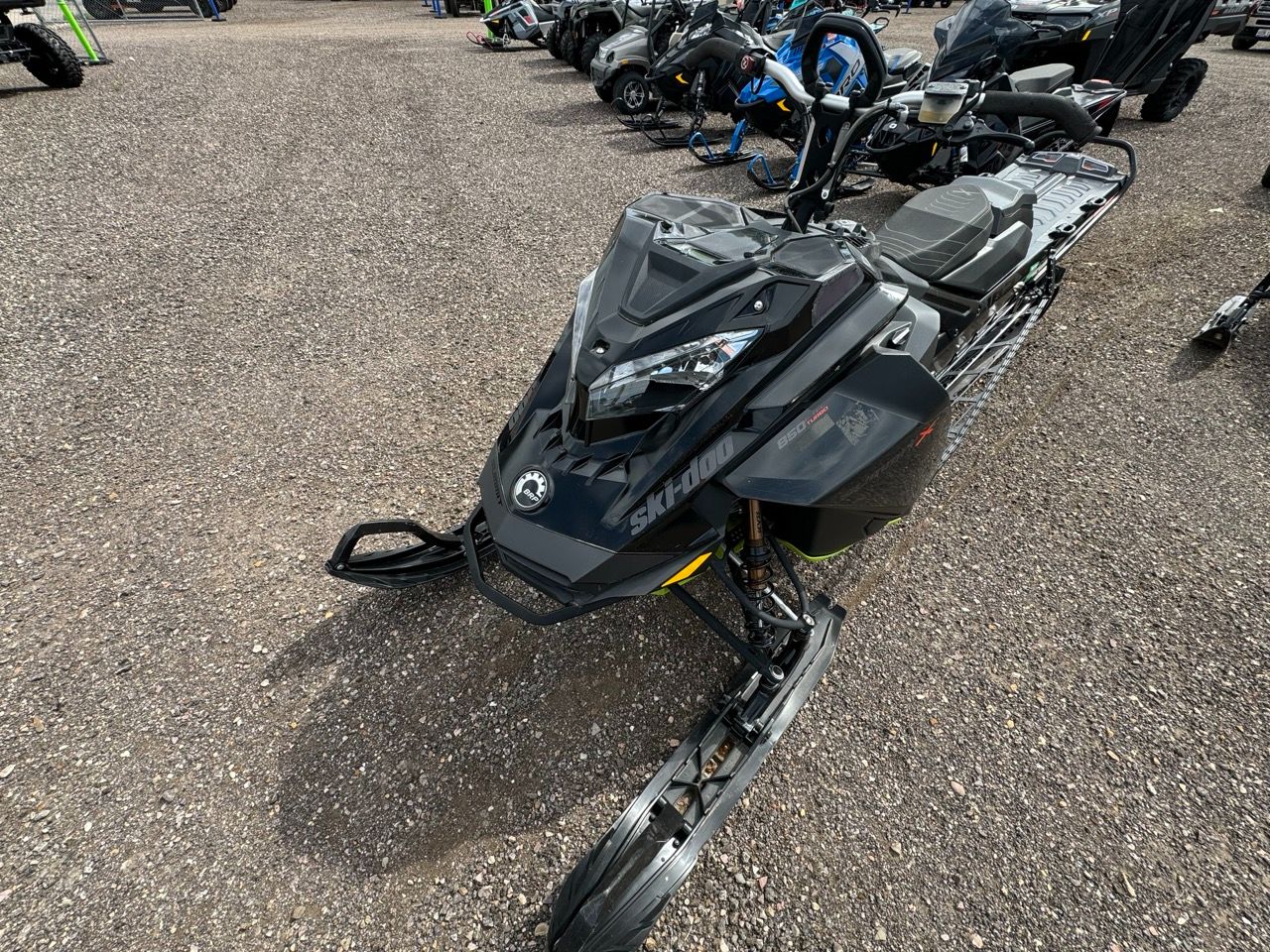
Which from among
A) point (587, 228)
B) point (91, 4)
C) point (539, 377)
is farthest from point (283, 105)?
point (91, 4)

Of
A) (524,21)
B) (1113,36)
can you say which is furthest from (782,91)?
(524,21)

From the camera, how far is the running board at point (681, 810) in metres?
1.51

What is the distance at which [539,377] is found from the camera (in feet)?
6.55

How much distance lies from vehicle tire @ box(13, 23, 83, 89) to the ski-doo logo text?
10.9 metres

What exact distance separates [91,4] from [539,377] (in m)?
22.4

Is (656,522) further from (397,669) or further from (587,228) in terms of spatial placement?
(587,228)

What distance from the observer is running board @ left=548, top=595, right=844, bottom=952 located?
4.97ft

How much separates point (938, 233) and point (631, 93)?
7297 mm

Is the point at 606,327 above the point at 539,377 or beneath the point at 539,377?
above

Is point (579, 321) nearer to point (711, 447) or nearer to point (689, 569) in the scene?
point (711, 447)

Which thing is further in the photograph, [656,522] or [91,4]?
[91,4]

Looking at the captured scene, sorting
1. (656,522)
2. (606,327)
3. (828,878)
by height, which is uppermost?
(606,327)

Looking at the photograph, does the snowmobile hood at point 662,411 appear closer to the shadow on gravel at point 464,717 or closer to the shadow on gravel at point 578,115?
the shadow on gravel at point 464,717

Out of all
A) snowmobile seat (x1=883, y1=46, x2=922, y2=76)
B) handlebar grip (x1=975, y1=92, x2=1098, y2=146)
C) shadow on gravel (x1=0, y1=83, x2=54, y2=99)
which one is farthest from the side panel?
shadow on gravel (x1=0, y1=83, x2=54, y2=99)
